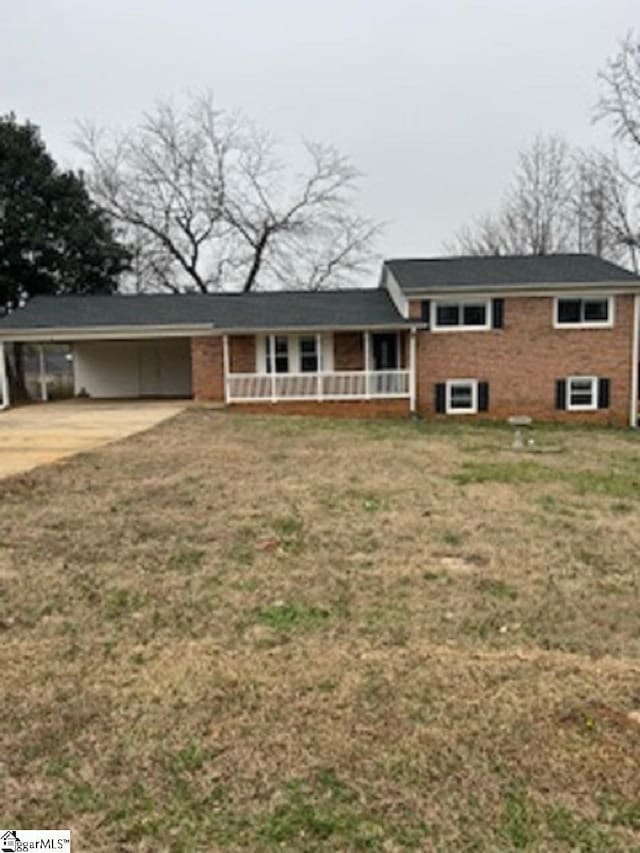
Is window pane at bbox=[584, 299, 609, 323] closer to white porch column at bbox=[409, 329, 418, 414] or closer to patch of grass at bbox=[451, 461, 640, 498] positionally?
white porch column at bbox=[409, 329, 418, 414]

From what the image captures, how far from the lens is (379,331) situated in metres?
20.6

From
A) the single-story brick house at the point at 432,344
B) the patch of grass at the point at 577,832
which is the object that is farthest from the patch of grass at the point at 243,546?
the single-story brick house at the point at 432,344

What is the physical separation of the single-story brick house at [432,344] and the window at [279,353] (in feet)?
0.10

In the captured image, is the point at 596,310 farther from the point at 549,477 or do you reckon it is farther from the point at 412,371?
the point at 549,477

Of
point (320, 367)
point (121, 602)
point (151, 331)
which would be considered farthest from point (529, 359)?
point (121, 602)

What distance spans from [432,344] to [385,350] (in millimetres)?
1605

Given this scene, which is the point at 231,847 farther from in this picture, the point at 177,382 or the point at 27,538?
the point at 177,382

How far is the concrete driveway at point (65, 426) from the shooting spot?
11070 millimetres

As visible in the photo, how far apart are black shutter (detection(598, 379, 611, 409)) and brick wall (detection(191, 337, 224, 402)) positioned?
38.2 feet

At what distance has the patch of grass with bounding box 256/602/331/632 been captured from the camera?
4.43m

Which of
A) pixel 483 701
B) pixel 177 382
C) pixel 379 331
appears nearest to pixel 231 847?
pixel 483 701

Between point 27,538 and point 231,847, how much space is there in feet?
15.1

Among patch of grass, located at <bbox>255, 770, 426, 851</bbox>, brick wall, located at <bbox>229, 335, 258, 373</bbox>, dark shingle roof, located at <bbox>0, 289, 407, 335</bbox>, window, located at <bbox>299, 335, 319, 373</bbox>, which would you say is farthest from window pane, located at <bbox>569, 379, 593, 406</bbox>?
patch of grass, located at <bbox>255, 770, 426, 851</bbox>

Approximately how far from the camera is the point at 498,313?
67.2 feet
